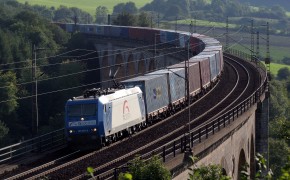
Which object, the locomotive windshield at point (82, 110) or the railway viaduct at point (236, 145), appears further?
the locomotive windshield at point (82, 110)

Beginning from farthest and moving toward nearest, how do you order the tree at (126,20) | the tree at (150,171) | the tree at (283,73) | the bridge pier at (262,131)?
1. the tree at (126,20)
2. the tree at (283,73)
3. the bridge pier at (262,131)
4. the tree at (150,171)

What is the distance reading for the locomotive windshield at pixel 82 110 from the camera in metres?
36.1

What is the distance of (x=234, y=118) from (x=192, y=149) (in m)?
10.2

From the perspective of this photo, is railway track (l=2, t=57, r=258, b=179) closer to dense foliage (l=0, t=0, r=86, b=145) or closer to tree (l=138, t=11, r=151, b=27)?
dense foliage (l=0, t=0, r=86, b=145)

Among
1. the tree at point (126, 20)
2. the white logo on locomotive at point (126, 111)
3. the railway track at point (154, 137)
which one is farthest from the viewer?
the tree at point (126, 20)

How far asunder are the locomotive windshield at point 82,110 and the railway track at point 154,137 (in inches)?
72.9

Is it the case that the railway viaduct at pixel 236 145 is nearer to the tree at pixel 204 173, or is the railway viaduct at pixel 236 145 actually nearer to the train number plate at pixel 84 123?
the tree at pixel 204 173

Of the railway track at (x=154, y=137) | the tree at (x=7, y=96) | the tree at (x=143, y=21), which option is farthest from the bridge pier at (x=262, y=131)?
the tree at (x=143, y=21)

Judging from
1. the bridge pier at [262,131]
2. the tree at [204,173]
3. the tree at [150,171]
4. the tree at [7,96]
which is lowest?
the tree at [7,96]

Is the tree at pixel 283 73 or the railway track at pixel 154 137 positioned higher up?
the railway track at pixel 154 137

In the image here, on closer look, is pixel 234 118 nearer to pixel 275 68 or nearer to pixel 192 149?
pixel 192 149

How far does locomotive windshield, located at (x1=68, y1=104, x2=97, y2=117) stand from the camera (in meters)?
36.1

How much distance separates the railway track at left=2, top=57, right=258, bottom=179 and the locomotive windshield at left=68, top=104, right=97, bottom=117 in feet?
6.07

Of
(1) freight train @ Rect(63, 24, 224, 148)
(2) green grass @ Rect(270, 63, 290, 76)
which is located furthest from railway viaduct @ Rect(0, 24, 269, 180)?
(2) green grass @ Rect(270, 63, 290, 76)
